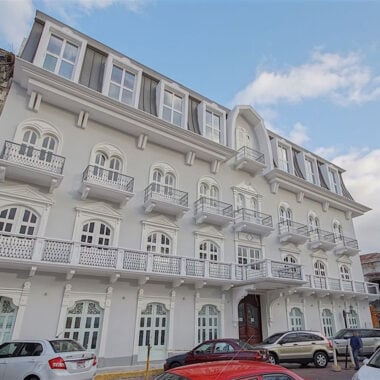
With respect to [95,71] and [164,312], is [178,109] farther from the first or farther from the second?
[164,312]

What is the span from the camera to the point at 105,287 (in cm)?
1267

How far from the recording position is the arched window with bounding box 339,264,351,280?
2298cm

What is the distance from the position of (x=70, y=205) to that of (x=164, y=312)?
6.75 metres

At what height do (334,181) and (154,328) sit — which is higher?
(334,181)

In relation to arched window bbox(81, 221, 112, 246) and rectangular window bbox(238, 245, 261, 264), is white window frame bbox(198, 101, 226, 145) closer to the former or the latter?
rectangular window bbox(238, 245, 261, 264)

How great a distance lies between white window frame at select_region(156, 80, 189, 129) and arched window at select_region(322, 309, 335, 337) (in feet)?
52.3

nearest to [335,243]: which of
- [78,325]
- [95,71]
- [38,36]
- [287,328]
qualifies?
[287,328]

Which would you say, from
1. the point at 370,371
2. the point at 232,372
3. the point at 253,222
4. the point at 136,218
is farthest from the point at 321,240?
the point at 232,372

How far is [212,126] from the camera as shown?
62.8 ft

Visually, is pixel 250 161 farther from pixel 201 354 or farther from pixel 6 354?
pixel 6 354

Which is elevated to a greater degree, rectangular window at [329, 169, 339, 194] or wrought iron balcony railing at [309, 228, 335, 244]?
rectangular window at [329, 169, 339, 194]

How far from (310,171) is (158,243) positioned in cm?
1561

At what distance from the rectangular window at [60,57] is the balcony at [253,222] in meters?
12.1

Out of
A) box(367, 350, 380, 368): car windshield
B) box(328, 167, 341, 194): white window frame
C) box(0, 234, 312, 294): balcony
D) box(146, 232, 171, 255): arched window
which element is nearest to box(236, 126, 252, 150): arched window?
box(0, 234, 312, 294): balcony
